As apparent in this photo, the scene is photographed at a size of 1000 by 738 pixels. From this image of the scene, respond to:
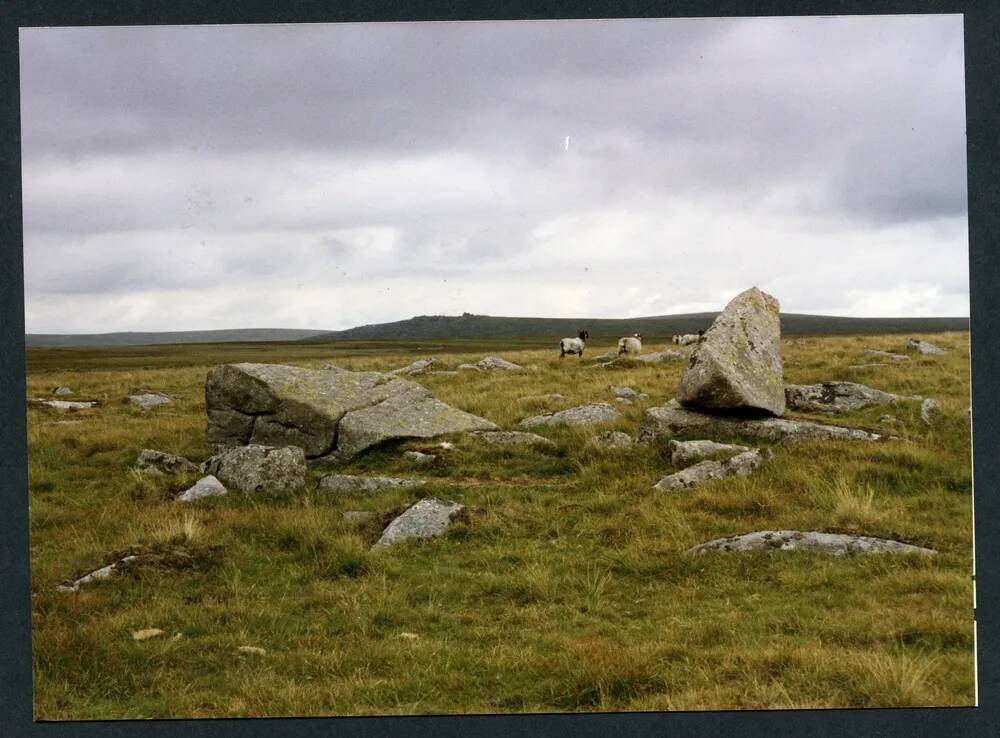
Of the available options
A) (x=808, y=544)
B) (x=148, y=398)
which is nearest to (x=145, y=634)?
(x=808, y=544)

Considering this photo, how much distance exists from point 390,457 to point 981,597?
993 cm

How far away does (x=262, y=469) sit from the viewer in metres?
13.6

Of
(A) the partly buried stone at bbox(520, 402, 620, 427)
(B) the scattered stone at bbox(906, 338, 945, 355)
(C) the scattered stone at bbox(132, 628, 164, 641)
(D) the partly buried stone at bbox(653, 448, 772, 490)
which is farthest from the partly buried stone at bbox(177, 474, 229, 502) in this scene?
(B) the scattered stone at bbox(906, 338, 945, 355)

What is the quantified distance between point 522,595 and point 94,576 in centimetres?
563

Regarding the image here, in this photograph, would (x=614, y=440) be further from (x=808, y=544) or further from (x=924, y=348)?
(x=924, y=348)

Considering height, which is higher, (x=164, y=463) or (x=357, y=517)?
(x=164, y=463)

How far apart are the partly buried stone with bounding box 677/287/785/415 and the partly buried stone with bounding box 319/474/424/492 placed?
19.4 feet

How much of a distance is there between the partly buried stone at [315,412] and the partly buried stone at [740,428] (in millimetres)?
3578

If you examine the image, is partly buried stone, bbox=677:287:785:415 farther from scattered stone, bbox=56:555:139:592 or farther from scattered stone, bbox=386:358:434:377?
scattered stone, bbox=386:358:434:377

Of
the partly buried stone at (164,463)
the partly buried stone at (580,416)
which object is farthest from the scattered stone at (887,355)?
the partly buried stone at (164,463)

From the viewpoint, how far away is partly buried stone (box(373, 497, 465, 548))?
11.2 m

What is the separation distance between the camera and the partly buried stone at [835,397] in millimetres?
17469

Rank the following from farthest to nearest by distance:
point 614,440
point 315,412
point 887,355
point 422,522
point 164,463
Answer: point 887,355
point 315,412
point 614,440
point 164,463
point 422,522

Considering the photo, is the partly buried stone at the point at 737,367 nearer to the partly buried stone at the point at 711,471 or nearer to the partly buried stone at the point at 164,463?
the partly buried stone at the point at 711,471
